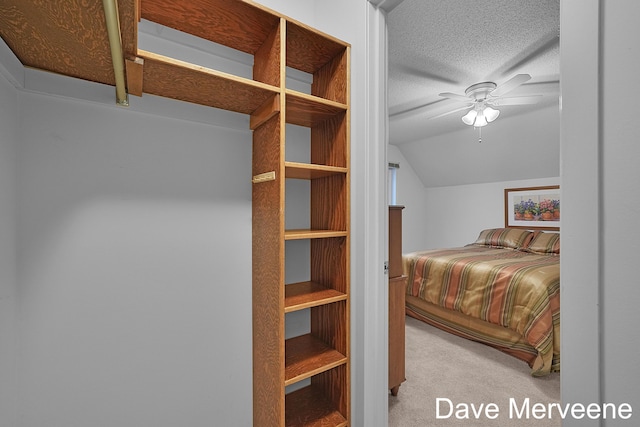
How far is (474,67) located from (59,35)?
2.85 metres

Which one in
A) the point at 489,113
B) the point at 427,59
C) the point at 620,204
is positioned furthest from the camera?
the point at 489,113

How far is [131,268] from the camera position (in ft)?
3.69

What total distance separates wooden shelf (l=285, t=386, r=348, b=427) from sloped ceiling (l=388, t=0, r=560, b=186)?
1.96 metres

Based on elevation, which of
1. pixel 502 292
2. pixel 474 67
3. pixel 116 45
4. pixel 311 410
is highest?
pixel 474 67

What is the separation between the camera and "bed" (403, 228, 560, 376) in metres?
2.19

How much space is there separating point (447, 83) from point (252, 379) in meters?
3.06

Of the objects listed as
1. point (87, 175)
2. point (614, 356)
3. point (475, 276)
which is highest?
point (87, 175)

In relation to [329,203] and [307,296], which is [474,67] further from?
[307,296]

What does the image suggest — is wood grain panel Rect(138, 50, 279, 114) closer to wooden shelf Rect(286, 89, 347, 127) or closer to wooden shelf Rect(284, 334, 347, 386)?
wooden shelf Rect(286, 89, 347, 127)

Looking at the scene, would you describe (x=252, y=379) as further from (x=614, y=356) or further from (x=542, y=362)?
(x=542, y=362)

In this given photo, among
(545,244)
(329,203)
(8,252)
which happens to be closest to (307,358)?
→ (329,203)

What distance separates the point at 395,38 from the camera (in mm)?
2086

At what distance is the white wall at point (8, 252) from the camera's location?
2.78 feet

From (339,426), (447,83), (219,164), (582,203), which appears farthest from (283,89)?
(447,83)
